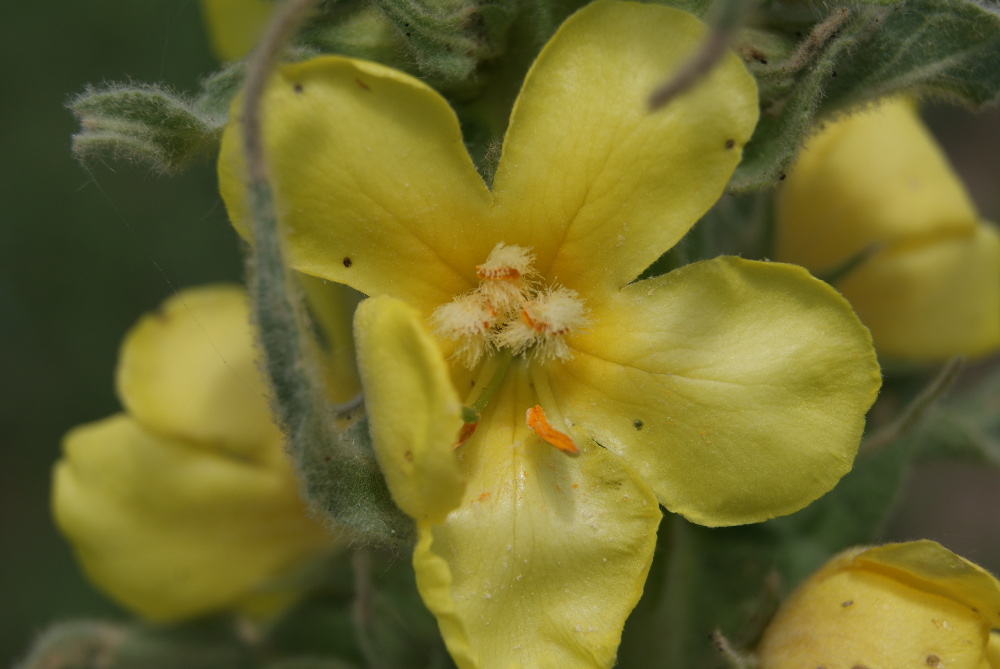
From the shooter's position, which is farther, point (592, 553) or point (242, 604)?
point (242, 604)

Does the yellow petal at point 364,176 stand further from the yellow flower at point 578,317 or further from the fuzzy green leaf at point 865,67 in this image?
the fuzzy green leaf at point 865,67

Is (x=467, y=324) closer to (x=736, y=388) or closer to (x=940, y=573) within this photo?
(x=736, y=388)

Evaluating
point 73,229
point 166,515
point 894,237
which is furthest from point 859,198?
point 73,229

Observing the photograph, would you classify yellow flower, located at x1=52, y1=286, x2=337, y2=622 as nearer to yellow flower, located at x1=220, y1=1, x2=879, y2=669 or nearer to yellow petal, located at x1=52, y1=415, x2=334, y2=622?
yellow petal, located at x1=52, y1=415, x2=334, y2=622

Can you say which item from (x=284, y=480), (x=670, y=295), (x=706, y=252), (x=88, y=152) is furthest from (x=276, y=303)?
(x=284, y=480)

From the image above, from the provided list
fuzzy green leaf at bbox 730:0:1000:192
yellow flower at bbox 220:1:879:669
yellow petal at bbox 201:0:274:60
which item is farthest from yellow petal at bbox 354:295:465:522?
yellow petal at bbox 201:0:274:60

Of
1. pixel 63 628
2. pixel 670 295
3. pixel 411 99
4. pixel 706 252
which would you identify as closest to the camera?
pixel 411 99

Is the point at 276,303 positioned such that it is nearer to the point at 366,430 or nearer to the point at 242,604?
the point at 366,430
